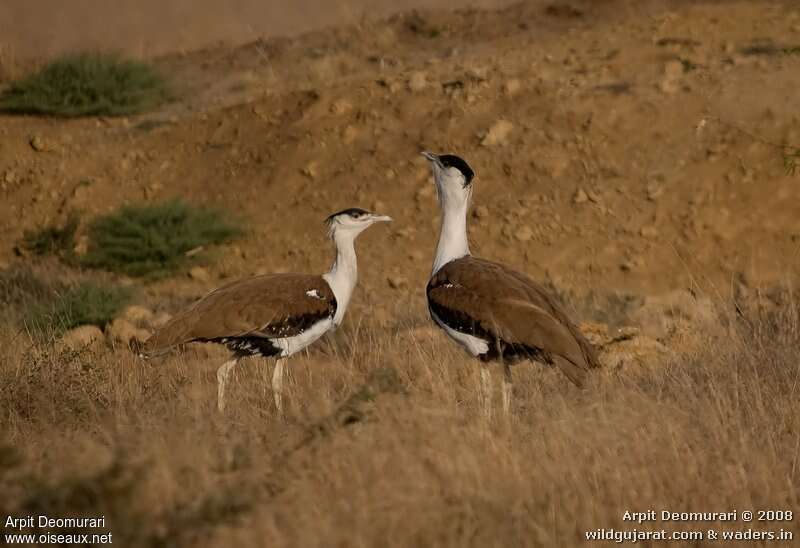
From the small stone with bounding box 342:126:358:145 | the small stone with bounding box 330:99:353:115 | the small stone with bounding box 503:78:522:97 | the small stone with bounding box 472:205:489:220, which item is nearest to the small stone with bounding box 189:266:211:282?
the small stone with bounding box 342:126:358:145

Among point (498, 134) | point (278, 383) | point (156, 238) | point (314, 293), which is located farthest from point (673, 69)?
point (278, 383)

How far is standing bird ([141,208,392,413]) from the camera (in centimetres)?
708

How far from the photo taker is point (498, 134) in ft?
46.1

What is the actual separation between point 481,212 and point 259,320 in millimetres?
6465

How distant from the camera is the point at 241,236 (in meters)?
13.7

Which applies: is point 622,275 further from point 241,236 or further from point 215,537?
point 215,537

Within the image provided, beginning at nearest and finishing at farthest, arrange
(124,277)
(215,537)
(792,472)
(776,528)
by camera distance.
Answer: (215,537), (776,528), (792,472), (124,277)

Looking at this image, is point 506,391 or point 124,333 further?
point 124,333

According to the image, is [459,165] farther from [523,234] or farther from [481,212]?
[481,212]

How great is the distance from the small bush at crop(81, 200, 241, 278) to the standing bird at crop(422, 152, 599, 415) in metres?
6.99

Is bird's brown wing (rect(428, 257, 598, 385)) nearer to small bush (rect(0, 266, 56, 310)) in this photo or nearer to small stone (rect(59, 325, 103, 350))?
small stone (rect(59, 325, 103, 350))

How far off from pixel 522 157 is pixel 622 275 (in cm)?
213

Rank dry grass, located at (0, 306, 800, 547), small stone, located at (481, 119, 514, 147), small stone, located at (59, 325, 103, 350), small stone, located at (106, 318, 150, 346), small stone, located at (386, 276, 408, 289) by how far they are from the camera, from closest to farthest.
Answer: dry grass, located at (0, 306, 800, 547)
small stone, located at (59, 325, 103, 350)
small stone, located at (106, 318, 150, 346)
small stone, located at (386, 276, 408, 289)
small stone, located at (481, 119, 514, 147)

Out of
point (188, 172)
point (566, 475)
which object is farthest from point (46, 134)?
point (566, 475)
